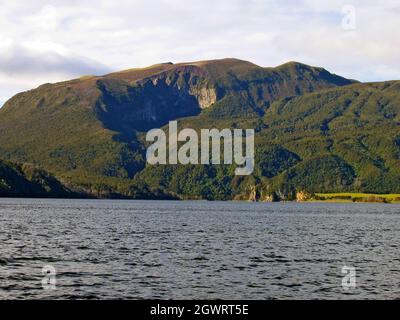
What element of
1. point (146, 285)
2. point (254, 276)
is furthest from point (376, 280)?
point (146, 285)

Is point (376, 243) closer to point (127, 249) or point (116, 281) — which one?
point (127, 249)

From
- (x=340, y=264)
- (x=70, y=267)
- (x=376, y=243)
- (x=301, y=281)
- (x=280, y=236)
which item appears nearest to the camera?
(x=301, y=281)

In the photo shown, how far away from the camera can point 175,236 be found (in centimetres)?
12594

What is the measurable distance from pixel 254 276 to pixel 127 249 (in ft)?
102

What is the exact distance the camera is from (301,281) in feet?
218

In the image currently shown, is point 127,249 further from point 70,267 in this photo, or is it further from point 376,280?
point 376,280
